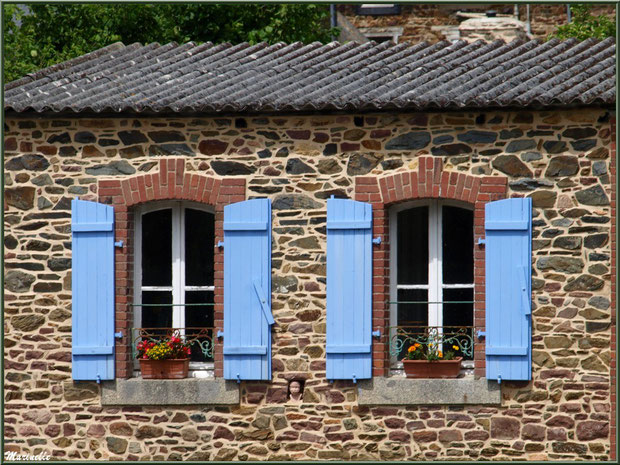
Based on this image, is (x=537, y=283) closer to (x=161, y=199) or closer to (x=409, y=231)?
(x=409, y=231)

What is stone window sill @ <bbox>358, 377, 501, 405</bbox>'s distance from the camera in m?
9.89

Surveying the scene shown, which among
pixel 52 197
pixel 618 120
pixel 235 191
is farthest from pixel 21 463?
pixel 618 120

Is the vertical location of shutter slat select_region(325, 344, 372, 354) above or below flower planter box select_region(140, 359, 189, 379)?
above

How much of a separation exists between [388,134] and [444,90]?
691 mm

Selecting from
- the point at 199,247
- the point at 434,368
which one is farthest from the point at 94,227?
the point at 434,368

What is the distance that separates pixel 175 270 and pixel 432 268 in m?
2.47

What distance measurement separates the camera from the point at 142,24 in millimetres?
18406

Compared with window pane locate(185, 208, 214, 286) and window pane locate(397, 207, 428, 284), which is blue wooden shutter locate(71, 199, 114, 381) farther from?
window pane locate(397, 207, 428, 284)

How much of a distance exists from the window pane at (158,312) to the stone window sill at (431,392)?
2.03m

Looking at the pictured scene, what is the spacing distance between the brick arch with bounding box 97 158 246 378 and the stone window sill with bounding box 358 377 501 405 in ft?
4.92

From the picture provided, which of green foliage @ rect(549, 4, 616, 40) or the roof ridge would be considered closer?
the roof ridge

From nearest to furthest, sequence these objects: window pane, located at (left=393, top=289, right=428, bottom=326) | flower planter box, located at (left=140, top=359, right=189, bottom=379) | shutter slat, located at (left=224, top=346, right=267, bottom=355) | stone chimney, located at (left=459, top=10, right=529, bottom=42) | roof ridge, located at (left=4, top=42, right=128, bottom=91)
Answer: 1. shutter slat, located at (left=224, top=346, right=267, bottom=355)
2. flower planter box, located at (left=140, top=359, right=189, bottom=379)
3. window pane, located at (left=393, top=289, right=428, bottom=326)
4. roof ridge, located at (left=4, top=42, right=128, bottom=91)
5. stone chimney, located at (left=459, top=10, right=529, bottom=42)

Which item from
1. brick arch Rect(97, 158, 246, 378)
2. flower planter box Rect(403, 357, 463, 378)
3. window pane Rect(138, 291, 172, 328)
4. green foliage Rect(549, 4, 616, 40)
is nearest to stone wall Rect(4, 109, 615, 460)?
brick arch Rect(97, 158, 246, 378)

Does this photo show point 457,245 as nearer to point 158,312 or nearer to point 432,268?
point 432,268
